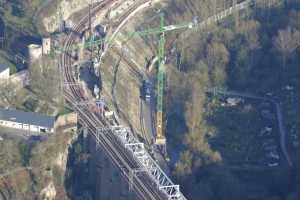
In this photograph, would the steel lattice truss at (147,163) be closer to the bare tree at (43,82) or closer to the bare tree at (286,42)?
the bare tree at (43,82)

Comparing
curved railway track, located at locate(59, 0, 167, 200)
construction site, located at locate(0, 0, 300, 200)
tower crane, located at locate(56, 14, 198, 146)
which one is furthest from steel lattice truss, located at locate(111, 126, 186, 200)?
tower crane, located at locate(56, 14, 198, 146)

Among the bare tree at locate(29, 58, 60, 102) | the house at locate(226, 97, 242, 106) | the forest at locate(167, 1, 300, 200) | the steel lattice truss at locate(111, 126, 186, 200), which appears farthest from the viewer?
the house at locate(226, 97, 242, 106)

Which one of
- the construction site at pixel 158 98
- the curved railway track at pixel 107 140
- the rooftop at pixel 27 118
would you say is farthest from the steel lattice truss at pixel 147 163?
the rooftop at pixel 27 118

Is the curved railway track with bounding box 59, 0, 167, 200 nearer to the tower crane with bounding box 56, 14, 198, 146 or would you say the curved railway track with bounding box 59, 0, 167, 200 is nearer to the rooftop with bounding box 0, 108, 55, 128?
the tower crane with bounding box 56, 14, 198, 146

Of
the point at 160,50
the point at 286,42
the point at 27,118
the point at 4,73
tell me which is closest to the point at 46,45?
the point at 4,73

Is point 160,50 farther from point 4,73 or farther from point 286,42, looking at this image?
point 4,73

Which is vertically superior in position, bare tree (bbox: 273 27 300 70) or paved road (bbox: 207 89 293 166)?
bare tree (bbox: 273 27 300 70)
